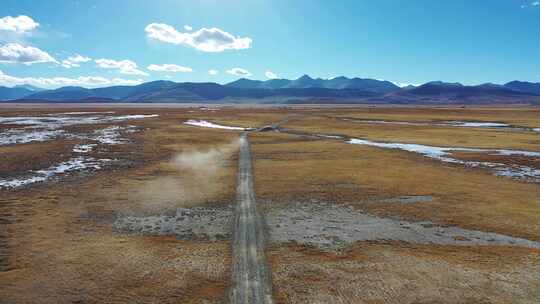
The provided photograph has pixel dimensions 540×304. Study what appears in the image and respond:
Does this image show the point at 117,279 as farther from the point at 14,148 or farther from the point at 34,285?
the point at 14,148

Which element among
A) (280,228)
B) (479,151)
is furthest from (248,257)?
(479,151)

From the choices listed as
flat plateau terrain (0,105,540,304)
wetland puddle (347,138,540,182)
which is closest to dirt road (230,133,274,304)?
flat plateau terrain (0,105,540,304)

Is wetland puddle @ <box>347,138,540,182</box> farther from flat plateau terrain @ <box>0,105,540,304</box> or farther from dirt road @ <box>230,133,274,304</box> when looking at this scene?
dirt road @ <box>230,133,274,304</box>

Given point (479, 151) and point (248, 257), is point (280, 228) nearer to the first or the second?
point (248, 257)

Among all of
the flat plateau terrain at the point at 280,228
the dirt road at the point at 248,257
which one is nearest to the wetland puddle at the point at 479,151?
the flat plateau terrain at the point at 280,228

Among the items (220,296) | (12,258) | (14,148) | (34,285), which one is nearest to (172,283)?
(220,296)

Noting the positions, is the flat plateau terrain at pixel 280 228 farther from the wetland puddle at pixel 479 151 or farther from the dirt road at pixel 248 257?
the wetland puddle at pixel 479 151
